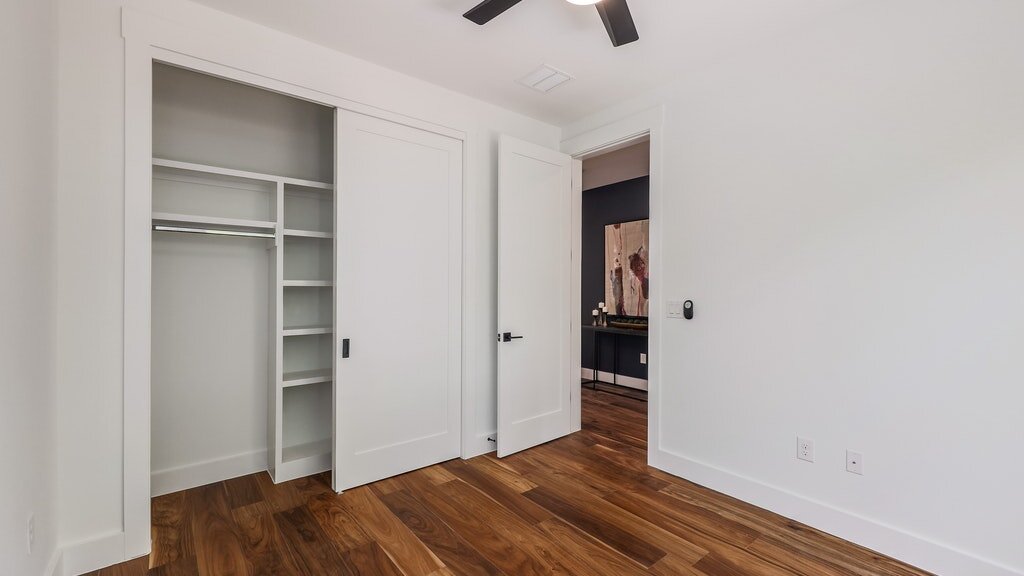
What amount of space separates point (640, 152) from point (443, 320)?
3.38 meters

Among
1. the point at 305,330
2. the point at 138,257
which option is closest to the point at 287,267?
the point at 305,330

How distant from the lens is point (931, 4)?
2.03 m

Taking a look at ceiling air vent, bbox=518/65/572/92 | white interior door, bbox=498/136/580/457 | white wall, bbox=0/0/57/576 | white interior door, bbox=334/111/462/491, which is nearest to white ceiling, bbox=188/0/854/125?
ceiling air vent, bbox=518/65/572/92

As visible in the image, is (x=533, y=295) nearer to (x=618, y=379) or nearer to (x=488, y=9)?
(x=488, y=9)

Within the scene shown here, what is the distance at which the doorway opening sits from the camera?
5.25 metres

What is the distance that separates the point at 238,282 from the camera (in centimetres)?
295

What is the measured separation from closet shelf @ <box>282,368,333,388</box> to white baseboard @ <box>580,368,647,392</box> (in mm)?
3044

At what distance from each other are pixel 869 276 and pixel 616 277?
341cm

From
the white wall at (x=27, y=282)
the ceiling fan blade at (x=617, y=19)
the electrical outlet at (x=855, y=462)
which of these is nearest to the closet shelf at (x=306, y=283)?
the white wall at (x=27, y=282)

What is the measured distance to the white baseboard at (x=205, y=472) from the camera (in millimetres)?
2670

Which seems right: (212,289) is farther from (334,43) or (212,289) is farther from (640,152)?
(640,152)

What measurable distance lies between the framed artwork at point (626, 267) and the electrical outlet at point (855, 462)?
3.07 m

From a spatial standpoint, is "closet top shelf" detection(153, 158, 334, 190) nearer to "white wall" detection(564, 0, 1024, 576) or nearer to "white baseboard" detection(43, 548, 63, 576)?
"white baseboard" detection(43, 548, 63, 576)

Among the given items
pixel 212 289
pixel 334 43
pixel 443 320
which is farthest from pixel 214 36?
pixel 443 320
